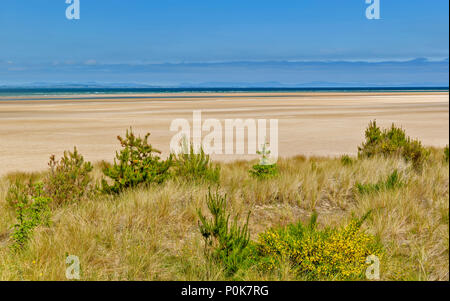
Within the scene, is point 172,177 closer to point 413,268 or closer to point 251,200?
point 251,200

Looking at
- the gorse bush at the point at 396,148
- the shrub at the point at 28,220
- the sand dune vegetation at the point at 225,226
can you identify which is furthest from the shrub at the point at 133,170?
the gorse bush at the point at 396,148

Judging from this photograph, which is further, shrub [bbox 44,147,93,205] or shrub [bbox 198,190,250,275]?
shrub [bbox 44,147,93,205]

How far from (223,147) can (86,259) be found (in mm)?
13543

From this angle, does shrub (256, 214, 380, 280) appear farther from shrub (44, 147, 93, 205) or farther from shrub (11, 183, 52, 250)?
shrub (44, 147, 93, 205)

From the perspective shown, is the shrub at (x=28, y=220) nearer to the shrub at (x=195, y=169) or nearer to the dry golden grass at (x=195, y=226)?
the dry golden grass at (x=195, y=226)

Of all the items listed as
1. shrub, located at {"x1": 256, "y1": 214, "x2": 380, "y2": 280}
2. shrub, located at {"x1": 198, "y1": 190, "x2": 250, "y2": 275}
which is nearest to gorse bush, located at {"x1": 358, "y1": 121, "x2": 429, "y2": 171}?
shrub, located at {"x1": 256, "y1": 214, "x2": 380, "y2": 280}

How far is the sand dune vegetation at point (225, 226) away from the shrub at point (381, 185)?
3cm

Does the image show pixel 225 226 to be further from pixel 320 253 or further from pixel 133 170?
pixel 133 170

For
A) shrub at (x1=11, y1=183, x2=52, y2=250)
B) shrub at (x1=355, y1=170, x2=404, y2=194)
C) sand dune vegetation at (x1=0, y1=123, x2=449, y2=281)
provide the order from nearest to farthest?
sand dune vegetation at (x1=0, y1=123, x2=449, y2=281) < shrub at (x1=11, y1=183, x2=52, y2=250) < shrub at (x1=355, y1=170, x2=404, y2=194)

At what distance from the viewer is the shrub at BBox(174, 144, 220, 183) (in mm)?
8724

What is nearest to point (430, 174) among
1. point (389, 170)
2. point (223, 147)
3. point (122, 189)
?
point (389, 170)

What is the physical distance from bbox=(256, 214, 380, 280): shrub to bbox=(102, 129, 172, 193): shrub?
334cm

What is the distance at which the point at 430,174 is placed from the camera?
9.34 metres

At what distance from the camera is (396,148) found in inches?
461
